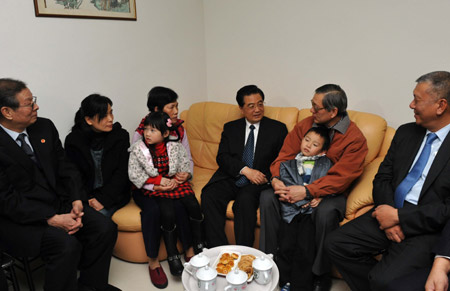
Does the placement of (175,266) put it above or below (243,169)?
below

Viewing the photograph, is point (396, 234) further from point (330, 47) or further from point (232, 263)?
point (330, 47)

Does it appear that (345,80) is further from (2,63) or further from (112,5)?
(2,63)

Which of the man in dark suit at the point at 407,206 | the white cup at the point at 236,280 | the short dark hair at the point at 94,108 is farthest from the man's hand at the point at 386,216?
the short dark hair at the point at 94,108

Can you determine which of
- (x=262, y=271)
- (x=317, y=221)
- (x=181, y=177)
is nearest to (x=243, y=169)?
(x=181, y=177)

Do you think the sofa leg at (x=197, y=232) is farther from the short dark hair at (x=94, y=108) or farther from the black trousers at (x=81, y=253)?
the short dark hair at (x=94, y=108)

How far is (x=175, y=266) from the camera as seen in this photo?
233 cm

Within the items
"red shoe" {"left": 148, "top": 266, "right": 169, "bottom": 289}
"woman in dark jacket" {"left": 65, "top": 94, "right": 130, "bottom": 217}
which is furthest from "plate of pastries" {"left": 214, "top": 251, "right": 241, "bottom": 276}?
"woman in dark jacket" {"left": 65, "top": 94, "right": 130, "bottom": 217}

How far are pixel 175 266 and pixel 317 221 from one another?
1.00 meters

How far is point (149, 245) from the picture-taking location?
2361 millimetres

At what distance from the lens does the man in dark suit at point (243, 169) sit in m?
2.38

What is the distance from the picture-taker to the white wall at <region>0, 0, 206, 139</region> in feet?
7.68

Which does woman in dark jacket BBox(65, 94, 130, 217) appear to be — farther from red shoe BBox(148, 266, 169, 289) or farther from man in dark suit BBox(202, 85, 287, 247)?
man in dark suit BBox(202, 85, 287, 247)

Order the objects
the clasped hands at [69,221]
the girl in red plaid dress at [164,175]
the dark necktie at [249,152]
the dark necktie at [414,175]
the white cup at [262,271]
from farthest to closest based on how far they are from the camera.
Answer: the dark necktie at [249,152] < the girl in red plaid dress at [164,175] < the clasped hands at [69,221] < the dark necktie at [414,175] < the white cup at [262,271]

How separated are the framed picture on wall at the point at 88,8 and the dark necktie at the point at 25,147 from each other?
2.95 feet
